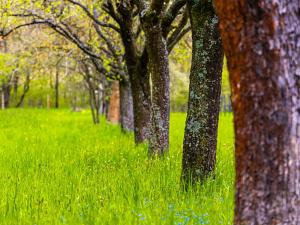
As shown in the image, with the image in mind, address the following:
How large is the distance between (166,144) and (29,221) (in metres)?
4.66

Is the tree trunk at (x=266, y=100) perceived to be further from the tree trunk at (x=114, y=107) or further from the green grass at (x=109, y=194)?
the tree trunk at (x=114, y=107)

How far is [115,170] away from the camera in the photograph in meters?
7.56

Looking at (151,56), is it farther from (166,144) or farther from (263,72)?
(263,72)

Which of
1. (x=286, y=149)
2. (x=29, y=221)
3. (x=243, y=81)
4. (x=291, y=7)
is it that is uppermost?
(x=291, y=7)

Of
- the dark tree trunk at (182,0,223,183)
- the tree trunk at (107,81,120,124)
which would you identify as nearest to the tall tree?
the dark tree trunk at (182,0,223,183)

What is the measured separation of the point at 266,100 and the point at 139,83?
28.1 feet

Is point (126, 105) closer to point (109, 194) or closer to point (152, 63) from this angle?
point (152, 63)

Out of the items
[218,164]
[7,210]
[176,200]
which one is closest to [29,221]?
[7,210]

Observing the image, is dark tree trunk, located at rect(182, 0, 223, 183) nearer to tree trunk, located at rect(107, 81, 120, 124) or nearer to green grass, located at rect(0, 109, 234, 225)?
green grass, located at rect(0, 109, 234, 225)

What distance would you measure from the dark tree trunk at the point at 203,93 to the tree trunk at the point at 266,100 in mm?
2822

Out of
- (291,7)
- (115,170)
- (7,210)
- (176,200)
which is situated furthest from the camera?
(115,170)

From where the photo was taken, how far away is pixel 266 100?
Answer: 3018mm

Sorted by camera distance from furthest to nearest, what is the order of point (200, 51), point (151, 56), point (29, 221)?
point (151, 56)
point (200, 51)
point (29, 221)

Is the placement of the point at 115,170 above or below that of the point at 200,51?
below
